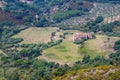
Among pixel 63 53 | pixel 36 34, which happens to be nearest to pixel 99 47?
pixel 63 53

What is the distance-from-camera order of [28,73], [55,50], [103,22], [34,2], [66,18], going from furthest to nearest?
[34,2] → [66,18] → [103,22] → [55,50] → [28,73]

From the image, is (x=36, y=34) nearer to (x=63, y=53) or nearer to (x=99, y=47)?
(x=63, y=53)

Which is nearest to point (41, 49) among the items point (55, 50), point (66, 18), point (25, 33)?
point (55, 50)

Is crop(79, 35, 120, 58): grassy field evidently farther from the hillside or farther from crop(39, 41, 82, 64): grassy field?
crop(39, 41, 82, 64): grassy field

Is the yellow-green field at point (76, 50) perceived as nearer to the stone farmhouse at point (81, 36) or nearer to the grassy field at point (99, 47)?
the grassy field at point (99, 47)

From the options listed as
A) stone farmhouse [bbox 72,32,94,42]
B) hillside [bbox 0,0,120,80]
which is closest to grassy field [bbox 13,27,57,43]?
hillside [bbox 0,0,120,80]

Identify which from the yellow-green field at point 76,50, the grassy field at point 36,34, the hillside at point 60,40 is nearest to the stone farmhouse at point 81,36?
the hillside at point 60,40

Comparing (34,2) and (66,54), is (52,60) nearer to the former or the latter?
(66,54)
